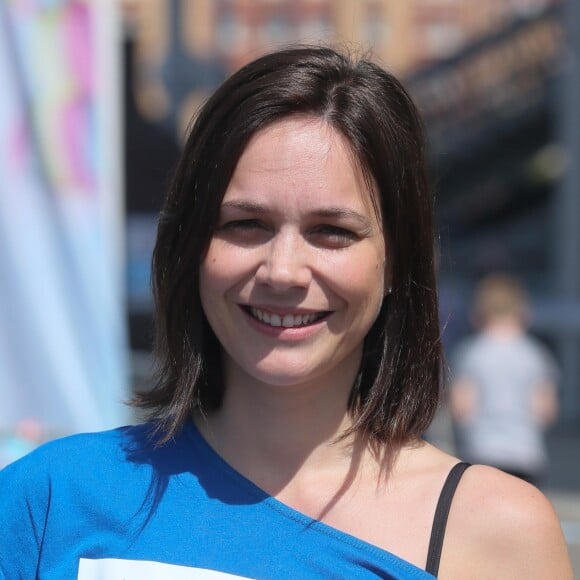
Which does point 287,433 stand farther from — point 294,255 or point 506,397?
point 506,397

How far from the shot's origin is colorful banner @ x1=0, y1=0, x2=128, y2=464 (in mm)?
3430

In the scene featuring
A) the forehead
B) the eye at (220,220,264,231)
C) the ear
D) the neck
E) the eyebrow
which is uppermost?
the forehead

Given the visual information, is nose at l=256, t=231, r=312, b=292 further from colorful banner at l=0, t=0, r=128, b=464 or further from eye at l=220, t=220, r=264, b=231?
colorful banner at l=0, t=0, r=128, b=464

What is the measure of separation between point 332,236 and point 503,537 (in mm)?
512

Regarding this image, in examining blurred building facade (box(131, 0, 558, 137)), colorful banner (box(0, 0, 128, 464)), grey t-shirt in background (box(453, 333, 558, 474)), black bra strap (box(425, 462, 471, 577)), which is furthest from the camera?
blurred building facade (box(131, 0, 558, 137))

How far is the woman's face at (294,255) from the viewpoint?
1.64 metres

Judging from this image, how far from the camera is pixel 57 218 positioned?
3.47 meters

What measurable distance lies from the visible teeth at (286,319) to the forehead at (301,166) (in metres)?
0.18

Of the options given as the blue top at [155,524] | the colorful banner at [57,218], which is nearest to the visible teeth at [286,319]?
the blue top at [155,524]

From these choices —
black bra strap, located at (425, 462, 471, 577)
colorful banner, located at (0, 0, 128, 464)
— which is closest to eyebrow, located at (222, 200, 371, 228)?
black bra strap, located at (425, 462, 471, 577)

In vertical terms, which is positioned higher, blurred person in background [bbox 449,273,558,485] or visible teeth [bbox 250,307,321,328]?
visible teeth [bbox 250,307,321,328]

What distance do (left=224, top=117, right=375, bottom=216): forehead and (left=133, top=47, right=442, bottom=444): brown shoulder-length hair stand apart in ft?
0.05

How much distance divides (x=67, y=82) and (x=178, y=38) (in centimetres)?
843

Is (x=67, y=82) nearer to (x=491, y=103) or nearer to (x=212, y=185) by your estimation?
(x=212, y=185)
